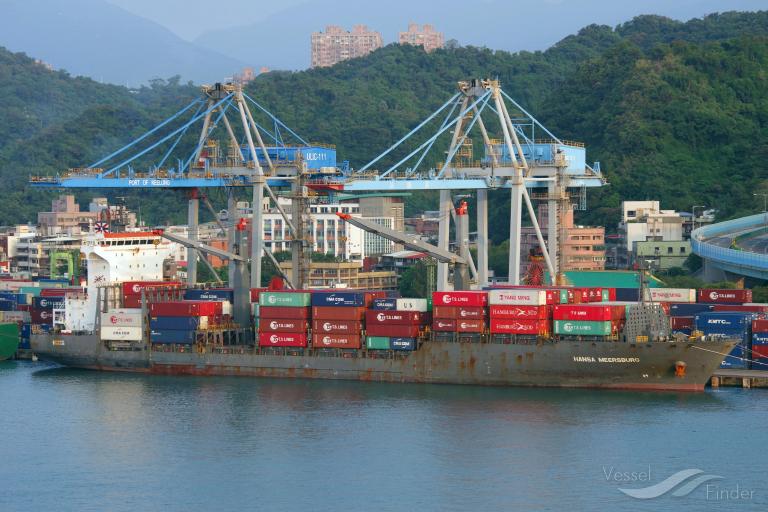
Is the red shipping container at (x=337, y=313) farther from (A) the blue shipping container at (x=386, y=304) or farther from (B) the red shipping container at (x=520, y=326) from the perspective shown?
(B) the red shipping container at (x=520, y=326)

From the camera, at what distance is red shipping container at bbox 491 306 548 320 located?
52875 mm

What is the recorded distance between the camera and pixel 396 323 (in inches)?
2160

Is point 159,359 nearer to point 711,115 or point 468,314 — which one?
A: point 468,314

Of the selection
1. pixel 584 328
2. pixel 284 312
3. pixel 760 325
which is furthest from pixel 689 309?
pixel 284 312

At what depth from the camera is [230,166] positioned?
2709 inches

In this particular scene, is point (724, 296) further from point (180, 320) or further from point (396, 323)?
point (180, 320)

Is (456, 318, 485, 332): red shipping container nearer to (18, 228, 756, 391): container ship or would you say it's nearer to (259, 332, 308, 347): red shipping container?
(18, 228, 756, 391): container ship

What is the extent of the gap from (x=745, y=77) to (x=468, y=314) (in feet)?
199

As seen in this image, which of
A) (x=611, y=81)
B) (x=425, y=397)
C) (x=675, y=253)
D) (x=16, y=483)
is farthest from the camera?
(x=611, y=81)

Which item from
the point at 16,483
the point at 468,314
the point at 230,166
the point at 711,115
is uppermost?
the point at 711,115

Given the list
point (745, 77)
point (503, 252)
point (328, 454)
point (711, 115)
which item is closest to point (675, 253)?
point (503, 252)

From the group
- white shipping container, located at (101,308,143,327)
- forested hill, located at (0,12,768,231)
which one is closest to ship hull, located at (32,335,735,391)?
white shipping container, located at (101,308,143,327)

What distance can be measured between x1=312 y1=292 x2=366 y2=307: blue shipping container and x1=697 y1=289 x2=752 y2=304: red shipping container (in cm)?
1364

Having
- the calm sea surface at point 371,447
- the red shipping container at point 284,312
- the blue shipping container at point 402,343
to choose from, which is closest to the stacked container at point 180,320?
the red shipping container at point 284,312
